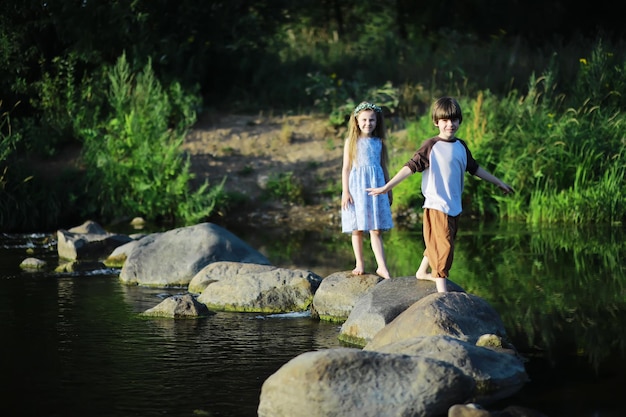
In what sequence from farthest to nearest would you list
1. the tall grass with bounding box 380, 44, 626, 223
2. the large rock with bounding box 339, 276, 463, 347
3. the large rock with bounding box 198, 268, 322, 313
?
1. the tall grass with bounding box 380, 44, 626, 223
2. the large rock with bounding box 198, 268, 322, 313
3. the large rock with bounding box 339, 276, 463, 347

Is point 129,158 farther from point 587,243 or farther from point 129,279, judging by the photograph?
point 587,243

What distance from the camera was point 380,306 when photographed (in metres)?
7.69

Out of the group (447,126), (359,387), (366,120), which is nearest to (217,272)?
(366,120)

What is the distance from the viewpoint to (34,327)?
27.6 ft

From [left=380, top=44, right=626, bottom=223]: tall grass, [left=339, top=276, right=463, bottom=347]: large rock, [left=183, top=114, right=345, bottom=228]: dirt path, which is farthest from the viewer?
[left=183, top=114, right=345, bottom=228]: dirt path

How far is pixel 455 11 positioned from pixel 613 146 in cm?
1173

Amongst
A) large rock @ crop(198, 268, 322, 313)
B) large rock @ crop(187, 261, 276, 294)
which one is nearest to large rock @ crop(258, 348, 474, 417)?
large rock @ crop(198, 268, 322, 313)

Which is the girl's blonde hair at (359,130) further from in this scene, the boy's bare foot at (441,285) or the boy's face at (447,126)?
the boy's bare foot at (441,285)

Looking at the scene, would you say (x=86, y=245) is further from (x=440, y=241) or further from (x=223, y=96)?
(x=223, y=96)

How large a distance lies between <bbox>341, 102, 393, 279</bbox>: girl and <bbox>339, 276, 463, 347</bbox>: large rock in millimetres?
884

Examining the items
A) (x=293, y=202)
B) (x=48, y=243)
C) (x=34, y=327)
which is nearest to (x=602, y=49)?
(x=293, y=202)

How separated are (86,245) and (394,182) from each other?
5622 mm

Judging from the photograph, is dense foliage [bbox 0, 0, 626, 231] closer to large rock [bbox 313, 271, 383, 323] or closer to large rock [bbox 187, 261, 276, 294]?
large rock [bbox 187, 261, 276, 294]

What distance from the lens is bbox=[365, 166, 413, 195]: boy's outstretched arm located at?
26.2 feet
